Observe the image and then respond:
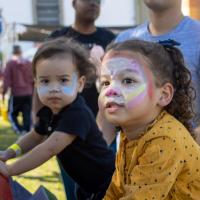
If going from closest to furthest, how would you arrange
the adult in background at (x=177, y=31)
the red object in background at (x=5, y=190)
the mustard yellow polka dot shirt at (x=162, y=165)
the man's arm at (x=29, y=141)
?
1. the mustard yellow polka dot shirt at (x=162, y=165)
2. the red object in background at (x=5, y=190)
3. the adult in background at (x=177, y=31)
4. the man's arm at (x=29, y=141)

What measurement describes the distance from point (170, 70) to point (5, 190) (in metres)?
0.78

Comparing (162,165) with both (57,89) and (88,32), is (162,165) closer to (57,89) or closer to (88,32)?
(57,89)

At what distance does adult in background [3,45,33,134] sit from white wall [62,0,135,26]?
41.4 ft

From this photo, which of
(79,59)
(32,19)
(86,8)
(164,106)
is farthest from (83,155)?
(32,19)

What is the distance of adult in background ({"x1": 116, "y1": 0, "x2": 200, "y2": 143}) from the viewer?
8.06ft

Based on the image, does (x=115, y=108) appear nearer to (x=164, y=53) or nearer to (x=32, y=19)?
(x=164, y=53)

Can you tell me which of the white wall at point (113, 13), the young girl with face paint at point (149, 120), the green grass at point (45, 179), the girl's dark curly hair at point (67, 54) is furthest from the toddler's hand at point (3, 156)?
the white wall at point (113, 13)

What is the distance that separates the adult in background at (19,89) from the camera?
9.80 meters

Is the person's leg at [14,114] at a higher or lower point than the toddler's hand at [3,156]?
lower

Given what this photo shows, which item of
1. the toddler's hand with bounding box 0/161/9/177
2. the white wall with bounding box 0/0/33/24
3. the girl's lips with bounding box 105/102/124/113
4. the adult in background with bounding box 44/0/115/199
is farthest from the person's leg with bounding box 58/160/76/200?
the white wall with bounding box 0/0/33/24

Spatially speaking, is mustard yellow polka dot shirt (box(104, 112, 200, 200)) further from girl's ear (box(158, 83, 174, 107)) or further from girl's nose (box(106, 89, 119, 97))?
girl's nose (box(106, 89, 119, 97))

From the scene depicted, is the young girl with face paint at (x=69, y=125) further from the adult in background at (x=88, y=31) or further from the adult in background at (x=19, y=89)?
the adult in background at (x=19, y=89)

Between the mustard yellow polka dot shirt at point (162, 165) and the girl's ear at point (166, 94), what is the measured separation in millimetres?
41

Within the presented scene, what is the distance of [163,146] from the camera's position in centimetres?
176
